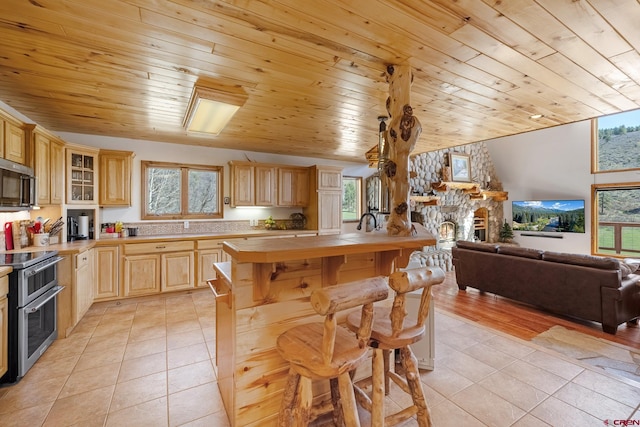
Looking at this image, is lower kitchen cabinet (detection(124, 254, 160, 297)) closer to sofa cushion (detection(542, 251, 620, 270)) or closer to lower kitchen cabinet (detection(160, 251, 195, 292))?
lower kitchen cabinet (detection(160, 251, 195, 292))

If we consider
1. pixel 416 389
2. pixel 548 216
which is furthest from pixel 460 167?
pixel 416 389

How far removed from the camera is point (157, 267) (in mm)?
3938

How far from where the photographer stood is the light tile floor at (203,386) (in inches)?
69.4

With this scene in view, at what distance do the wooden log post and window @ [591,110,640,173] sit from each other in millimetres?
7808

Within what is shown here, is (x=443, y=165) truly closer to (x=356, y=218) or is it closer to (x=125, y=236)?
(x=356, y=218)

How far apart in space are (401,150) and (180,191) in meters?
4.02

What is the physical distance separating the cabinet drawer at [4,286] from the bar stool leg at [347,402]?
2.49 meters

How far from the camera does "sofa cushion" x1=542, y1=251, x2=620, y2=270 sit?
312cm

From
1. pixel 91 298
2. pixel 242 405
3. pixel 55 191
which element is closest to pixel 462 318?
pixel 242 405

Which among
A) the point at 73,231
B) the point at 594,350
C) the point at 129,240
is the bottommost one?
the point at 594,350

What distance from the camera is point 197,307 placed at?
3719 mm

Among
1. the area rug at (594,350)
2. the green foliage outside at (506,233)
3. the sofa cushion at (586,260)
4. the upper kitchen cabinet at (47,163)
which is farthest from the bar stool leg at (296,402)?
the green foliage outside at (506,233)

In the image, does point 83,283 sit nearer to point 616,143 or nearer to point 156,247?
point 156,247

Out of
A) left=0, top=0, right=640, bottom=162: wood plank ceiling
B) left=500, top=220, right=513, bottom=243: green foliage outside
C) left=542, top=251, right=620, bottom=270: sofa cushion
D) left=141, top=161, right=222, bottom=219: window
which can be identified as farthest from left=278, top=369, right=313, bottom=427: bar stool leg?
left=500, top=220, right=513, bottom=243: green foliage outside
